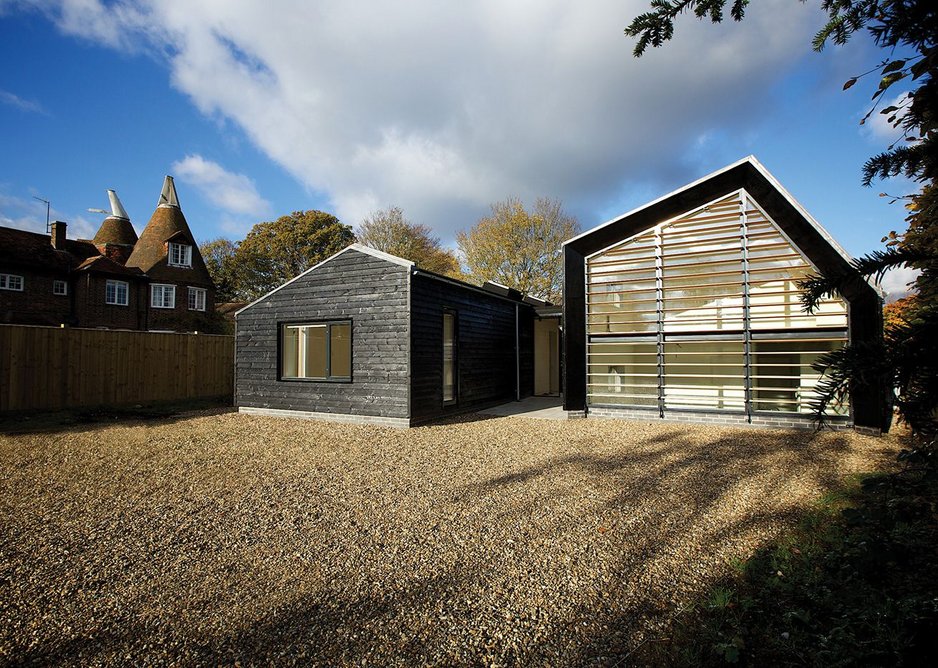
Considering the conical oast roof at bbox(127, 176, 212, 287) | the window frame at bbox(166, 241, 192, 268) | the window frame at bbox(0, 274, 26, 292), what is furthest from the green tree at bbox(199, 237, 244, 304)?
the window frame at bbox(0, 274, 26, 292)

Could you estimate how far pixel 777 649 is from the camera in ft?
7.55

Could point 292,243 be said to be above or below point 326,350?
above

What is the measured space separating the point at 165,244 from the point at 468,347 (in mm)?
23122

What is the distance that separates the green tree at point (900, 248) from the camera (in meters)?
0.96

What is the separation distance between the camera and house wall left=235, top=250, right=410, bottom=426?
9.09 m

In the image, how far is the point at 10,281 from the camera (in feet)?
64.8

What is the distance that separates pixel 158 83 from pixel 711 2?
39.2 ft

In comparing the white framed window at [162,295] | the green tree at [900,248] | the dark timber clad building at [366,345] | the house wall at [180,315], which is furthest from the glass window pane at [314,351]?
the white framed window at [162,295]

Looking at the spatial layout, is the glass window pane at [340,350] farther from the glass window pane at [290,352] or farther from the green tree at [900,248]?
the green tree at [900,248]

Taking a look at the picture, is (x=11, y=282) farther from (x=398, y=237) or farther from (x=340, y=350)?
(x=340, y=350)

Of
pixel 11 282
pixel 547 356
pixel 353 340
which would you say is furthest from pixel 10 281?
pixel 547 356

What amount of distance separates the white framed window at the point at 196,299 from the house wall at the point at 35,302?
5.40 m

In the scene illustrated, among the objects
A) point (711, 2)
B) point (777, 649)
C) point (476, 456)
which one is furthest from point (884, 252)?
point (476, 456)

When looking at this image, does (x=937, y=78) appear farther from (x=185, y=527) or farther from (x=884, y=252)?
(x=185, y=527)
